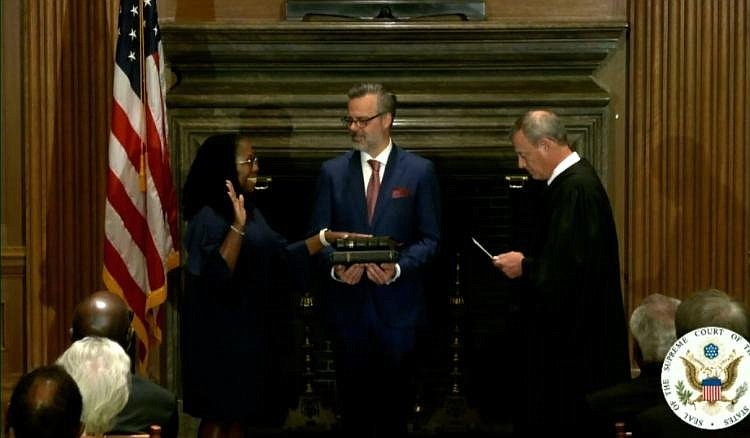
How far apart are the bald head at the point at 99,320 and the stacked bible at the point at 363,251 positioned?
143cm

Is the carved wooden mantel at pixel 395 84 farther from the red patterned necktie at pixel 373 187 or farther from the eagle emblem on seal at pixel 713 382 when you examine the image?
the eagle emblem on seal at pixel 713 382

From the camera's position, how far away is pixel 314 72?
6.85m

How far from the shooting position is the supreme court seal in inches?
141

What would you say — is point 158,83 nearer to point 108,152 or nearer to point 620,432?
point 108,152

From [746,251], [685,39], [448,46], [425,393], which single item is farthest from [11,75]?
[746,251]

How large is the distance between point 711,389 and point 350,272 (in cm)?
236

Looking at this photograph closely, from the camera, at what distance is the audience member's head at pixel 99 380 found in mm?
3613

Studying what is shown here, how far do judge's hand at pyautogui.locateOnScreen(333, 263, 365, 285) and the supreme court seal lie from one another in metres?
2.20

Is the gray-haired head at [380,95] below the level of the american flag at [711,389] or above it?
above

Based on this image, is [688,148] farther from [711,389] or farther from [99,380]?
[99,380]

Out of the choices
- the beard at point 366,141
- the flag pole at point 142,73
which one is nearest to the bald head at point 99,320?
the beard at point 366,141

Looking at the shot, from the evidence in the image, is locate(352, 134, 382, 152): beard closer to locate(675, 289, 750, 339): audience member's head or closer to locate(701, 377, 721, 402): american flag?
locate(675, 289, 750, 339): audience member's head

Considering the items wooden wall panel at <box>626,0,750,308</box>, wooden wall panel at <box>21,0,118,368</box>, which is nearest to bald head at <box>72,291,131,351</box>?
wooden wall panel at <box>21,0,118,368</box>

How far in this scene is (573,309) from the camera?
546 cm
